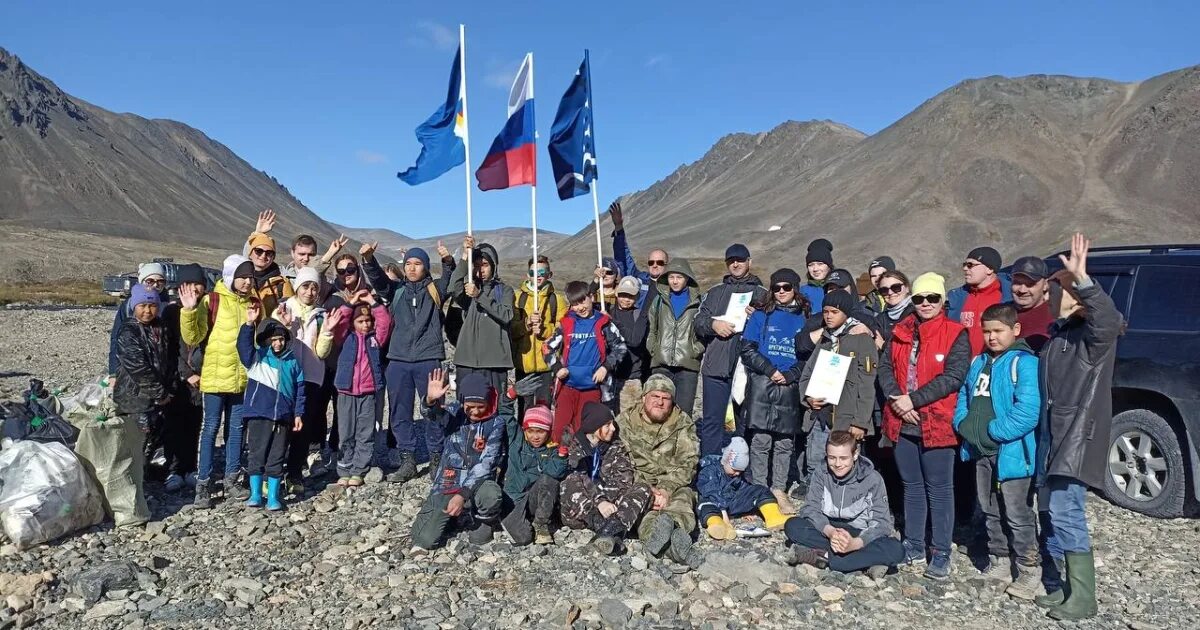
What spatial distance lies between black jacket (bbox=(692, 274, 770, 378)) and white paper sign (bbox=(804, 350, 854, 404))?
1024 mm

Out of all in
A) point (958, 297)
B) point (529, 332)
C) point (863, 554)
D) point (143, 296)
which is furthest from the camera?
point (529, 332)

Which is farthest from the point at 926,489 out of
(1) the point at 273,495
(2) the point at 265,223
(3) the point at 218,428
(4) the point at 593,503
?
(2) the point at 265,223

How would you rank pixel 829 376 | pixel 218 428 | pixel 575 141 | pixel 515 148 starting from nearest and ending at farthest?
1. pixel 829 376
2. pixel 218 428
3. pixel 515 148
4. pixel 575 141

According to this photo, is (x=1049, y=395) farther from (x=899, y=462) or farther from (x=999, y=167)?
(x=999, y=167)

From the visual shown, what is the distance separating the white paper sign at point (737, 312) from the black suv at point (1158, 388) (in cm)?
318

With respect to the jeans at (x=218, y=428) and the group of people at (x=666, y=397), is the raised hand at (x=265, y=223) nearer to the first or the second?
the group of people at (x=666, y=397)

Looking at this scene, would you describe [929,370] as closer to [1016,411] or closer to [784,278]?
[1016,411]

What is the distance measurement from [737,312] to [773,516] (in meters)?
1.94

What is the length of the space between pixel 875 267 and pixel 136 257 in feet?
298

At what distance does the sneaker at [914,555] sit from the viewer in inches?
229

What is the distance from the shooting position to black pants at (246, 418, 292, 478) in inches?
270

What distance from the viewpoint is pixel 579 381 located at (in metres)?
7.49

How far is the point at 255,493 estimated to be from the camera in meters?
6.85

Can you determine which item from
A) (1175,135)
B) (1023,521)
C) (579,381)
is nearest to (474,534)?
(579,381)
